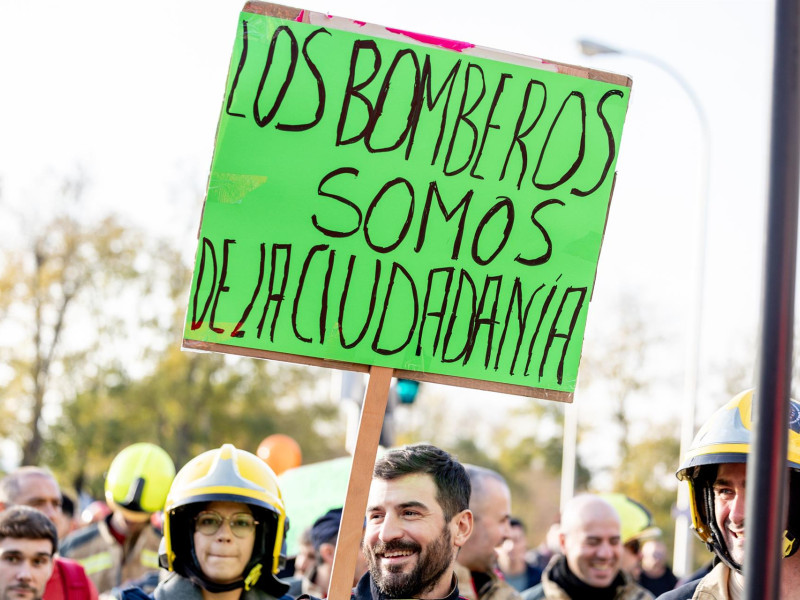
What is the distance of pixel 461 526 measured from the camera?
357cm

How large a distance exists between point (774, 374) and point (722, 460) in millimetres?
1587

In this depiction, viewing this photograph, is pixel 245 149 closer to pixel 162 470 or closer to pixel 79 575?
pixel 79 575

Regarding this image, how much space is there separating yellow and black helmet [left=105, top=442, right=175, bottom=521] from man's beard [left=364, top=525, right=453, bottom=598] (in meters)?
4.72

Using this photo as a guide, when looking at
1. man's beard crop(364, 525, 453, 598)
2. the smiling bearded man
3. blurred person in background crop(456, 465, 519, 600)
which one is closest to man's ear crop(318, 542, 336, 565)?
blurred person in background crop(456, 465, 519, 600)

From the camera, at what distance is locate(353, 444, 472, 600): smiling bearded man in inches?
132

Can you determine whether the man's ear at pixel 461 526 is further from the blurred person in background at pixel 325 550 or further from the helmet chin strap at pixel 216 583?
the blurred person in background at pixel 325 550

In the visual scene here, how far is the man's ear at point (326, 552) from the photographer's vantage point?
5625 millimetres

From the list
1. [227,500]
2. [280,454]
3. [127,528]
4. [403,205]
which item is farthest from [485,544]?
[280,454]

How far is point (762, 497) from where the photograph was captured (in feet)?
5.55

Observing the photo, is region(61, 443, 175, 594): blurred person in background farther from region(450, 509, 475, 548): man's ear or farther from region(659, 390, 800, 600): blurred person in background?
region(659, 390, 800, 600): blurred person in background

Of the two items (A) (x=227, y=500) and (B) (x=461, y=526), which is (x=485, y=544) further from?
(B) (x=461, y=526)

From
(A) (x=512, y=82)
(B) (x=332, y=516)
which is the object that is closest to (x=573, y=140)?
(A) (x=512, y=82)

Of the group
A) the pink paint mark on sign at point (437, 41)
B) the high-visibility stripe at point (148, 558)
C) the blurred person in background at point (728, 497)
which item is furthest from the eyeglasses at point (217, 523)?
the high-visibility stripe at point (148, 558)

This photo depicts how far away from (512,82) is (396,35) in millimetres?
385
